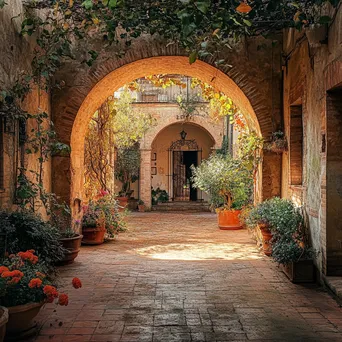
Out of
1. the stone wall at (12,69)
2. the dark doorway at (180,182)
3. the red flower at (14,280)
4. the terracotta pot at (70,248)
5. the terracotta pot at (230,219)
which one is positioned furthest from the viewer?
the dark doorway at (180,182)

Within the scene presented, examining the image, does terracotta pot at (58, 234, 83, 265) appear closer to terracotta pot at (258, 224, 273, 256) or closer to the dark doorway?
terracotta pot at (258, 224, 273, 256)

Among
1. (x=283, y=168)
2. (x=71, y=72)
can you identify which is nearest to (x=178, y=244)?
(x=283, y=168)

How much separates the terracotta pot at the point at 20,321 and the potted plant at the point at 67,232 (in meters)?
2.64

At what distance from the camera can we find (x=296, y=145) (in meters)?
7.80

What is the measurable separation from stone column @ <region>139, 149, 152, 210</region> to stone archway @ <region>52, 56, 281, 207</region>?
29.4 ft

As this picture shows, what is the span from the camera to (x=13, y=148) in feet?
20.7

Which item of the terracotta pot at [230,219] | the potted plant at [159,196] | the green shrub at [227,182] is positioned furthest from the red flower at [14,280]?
the potted plant at [159,196]

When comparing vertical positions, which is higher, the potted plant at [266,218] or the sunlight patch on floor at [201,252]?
the potted plant at [266,218]

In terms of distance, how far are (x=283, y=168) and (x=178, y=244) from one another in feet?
9.12

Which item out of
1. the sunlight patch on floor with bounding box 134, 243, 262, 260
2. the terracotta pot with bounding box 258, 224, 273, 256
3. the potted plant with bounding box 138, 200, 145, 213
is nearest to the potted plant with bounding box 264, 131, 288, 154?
the terracotta pot with bounding box 258, 224, 273, 256

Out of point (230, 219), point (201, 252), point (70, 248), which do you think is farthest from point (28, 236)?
point (230, 219)

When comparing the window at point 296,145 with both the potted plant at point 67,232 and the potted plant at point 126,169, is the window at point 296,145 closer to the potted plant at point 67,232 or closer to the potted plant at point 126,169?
the potted plant at point 67,232

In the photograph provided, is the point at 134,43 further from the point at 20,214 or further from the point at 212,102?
the point at 20,214

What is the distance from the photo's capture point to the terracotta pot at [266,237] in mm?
7704
